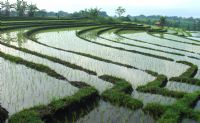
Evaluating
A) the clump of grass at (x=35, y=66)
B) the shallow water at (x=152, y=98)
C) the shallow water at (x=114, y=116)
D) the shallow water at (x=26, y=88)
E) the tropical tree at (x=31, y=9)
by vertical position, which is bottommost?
the shallow water at (x=152, y=98)

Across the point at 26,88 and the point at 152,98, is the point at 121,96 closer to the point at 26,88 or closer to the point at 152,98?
the point at 152,98

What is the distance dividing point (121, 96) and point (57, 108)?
226 cm

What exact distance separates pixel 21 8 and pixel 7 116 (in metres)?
44.8

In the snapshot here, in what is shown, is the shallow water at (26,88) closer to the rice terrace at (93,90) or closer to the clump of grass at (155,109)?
the rice terrace at (93,90)

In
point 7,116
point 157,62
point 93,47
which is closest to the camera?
point 7,116

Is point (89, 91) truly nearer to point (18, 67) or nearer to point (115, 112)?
point (115, 112)

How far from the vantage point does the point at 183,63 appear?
15820 millimetres

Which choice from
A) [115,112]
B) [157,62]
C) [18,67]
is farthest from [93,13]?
[115,112]

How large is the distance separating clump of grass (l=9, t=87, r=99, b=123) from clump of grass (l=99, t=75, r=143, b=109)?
1.52 feet

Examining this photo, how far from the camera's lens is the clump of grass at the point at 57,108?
22.0ft

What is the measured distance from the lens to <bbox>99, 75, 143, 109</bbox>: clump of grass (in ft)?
27.8

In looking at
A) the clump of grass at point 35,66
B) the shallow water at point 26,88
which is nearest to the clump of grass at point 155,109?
the shallow water at point 26,88

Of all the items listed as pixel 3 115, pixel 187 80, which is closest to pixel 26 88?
pixel 3 115

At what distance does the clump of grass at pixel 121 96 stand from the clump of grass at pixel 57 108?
463mm
